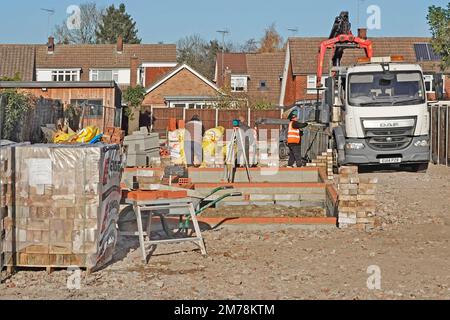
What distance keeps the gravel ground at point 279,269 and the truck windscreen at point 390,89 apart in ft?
19.0

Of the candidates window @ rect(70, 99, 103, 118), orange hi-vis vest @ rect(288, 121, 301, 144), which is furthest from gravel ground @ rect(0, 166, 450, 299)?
Answer: window @ rect(70, 99, 103, 118)

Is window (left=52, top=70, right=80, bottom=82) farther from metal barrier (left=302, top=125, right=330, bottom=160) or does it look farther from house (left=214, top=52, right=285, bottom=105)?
metal barrier (left=302, top=125, right=330, bottom=160)

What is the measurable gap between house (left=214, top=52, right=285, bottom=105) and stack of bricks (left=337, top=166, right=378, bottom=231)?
163 feet

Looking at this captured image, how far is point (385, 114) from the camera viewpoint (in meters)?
18.6

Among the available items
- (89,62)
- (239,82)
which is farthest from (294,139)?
(89,62)

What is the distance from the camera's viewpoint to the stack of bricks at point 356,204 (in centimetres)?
1246

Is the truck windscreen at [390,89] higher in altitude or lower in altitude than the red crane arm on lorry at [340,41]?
lower

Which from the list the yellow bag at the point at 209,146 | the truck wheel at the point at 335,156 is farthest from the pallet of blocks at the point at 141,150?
the truck wheel at the point at 335,156

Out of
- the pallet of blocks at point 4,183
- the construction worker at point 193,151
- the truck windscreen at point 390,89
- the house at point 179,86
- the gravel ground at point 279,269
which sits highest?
the house at point 179,86

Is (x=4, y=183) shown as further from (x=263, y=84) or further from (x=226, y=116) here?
(x=263, y=84)

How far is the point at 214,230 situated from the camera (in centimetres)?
1228

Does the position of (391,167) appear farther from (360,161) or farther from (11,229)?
(11,229)

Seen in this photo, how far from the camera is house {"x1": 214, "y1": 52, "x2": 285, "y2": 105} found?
207ft

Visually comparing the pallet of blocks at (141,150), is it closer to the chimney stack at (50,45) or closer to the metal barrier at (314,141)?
the metal barrier at (314,141)
